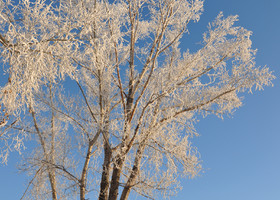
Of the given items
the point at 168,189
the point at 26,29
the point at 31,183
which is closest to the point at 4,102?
the point at 26,29

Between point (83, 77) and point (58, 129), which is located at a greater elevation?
point (83, 77)

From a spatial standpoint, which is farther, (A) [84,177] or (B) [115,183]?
(A) [84,177]

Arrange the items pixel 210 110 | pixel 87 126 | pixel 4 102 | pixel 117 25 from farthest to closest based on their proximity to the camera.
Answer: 1. pixel 210 110
2. pixel 87 126
3. pixel 117 25
4. pixel 4 102

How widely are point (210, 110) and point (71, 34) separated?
419cm

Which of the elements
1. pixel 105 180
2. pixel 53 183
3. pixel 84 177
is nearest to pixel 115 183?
pixel 105 180

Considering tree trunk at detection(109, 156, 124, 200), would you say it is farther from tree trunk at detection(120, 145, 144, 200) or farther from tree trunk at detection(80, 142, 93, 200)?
tree trunk at detection(80, 142, 93, 200)

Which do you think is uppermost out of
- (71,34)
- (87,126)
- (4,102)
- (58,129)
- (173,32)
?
(173,32)

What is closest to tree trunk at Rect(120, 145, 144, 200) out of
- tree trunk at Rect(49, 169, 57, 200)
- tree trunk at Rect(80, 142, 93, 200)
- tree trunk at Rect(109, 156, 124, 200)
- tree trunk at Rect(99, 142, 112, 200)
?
tree trunk at Rect(109, 156, 124, 200)

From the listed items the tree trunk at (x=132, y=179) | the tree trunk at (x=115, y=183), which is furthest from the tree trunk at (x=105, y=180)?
the tree trunk at (x=132, y=179)

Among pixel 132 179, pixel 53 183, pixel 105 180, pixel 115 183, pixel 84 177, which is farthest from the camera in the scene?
pixel 53 183

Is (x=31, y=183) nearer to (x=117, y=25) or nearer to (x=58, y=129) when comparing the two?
(x=58, y=129)

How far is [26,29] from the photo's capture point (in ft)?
12.8

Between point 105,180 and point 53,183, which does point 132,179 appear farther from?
point 53,183

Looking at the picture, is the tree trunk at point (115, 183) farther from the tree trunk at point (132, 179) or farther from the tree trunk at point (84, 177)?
the tree trunk at point (84, 177)
